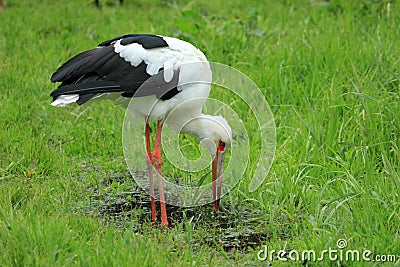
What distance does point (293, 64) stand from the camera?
638 centimetres

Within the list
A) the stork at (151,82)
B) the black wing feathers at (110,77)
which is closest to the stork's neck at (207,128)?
the stork at (151,82)

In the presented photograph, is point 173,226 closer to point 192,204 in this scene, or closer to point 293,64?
point 192,204

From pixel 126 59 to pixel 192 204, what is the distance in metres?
1.18

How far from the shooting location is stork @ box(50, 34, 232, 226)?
448 cm

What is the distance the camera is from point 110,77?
4516 millimetres

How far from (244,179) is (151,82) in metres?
1.08

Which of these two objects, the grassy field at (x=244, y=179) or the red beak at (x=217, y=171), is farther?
the red beak at (x=217, y=171)

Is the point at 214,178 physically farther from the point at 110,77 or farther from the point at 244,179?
the point at 110,77

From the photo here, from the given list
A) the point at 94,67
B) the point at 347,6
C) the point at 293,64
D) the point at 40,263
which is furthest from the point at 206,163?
the point at 347,6

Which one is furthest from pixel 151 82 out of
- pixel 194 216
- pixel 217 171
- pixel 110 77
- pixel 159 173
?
pixel 194 216

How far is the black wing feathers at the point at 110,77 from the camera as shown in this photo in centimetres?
445

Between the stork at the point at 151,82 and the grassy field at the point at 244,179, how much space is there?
0.51 metres

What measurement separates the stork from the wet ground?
123 mm

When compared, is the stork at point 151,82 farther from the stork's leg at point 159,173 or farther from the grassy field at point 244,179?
the grassy field at point 244,179
